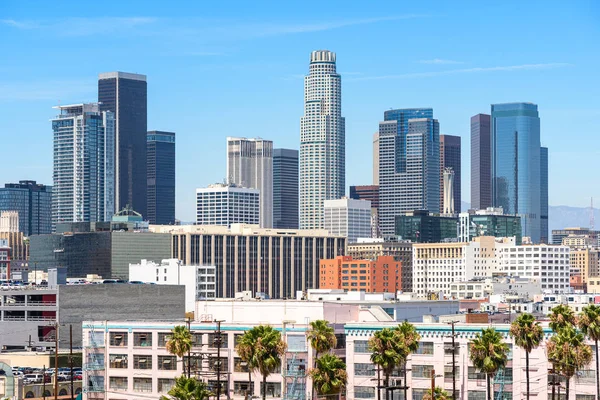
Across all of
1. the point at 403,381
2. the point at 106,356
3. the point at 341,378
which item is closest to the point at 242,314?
the point at 106,356

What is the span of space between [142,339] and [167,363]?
14.3 ft

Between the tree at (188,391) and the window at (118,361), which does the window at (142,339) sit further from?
the tree at (188,391)

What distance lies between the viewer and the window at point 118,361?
140250mm

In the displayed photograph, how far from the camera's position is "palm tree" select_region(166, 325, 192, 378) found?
418 ft

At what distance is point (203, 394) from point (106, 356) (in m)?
40.9

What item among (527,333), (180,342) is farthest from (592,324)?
(180,342)

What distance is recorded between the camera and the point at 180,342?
127438 millimetres

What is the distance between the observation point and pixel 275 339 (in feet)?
375

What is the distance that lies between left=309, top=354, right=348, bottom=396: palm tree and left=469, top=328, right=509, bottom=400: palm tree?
1116 centimetres

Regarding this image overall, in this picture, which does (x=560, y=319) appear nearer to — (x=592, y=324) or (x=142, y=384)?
(x=592, y=324)

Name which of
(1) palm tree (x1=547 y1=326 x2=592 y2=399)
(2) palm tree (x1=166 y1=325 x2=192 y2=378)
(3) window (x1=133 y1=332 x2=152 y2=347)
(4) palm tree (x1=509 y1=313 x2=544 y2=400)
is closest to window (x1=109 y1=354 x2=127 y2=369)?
(3) window (x1=133 y1=332 x2=152 y2=347)

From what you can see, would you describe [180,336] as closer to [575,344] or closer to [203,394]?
[203,394]

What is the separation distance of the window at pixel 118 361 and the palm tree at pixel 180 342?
12.9 metres

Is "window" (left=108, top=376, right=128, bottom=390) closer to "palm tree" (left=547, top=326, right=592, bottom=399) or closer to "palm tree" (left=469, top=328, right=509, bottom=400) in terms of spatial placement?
"palm tree" (left=469, top=328, right=509, bottom=400)
